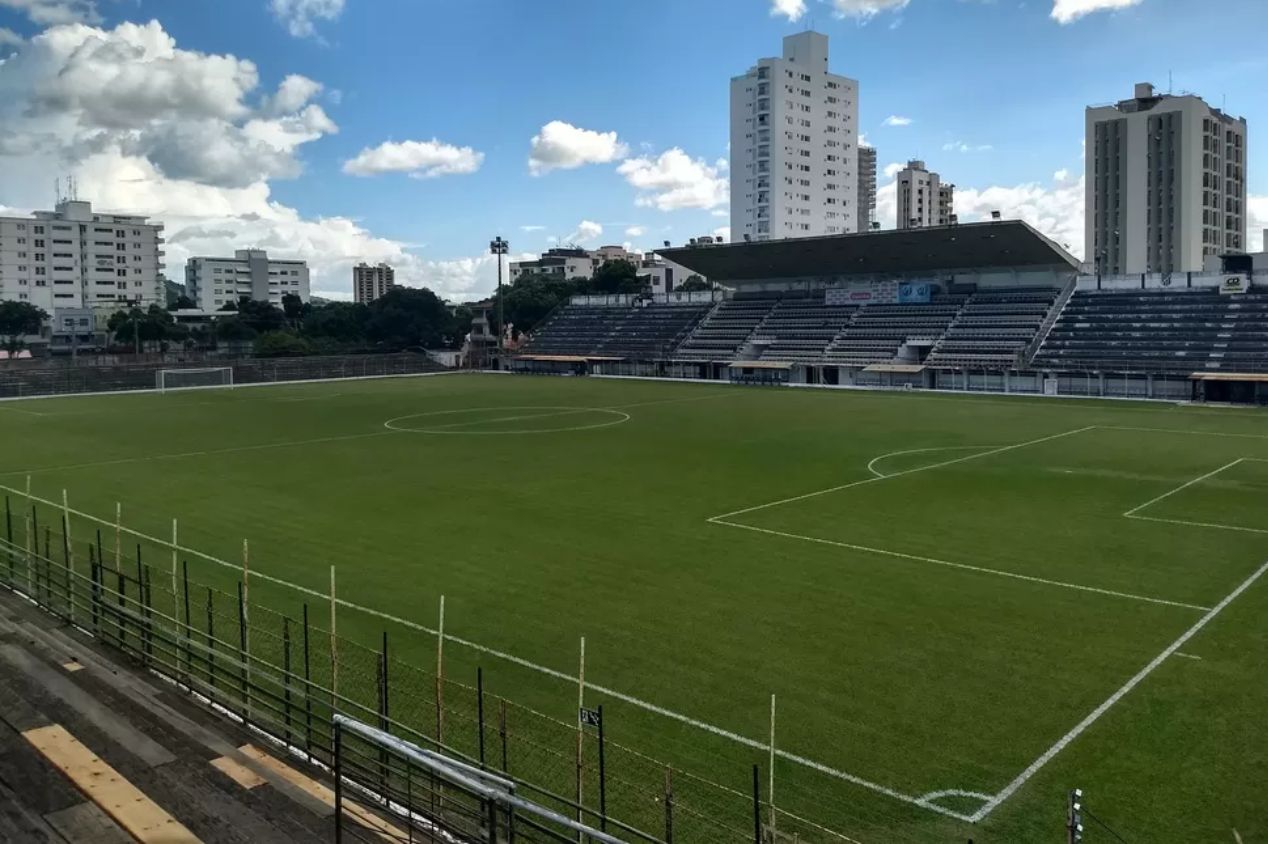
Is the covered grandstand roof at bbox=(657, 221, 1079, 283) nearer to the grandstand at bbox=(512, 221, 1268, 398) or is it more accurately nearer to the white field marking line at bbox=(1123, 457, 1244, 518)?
the grandstand at bbox=(512, 221, 1268, 398)

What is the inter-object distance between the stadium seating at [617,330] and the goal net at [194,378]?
96.0ft

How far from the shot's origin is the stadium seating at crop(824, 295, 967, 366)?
74.6 metres

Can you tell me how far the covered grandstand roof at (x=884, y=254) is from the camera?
70.7 metres

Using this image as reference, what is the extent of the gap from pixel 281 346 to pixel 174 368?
18.1 m

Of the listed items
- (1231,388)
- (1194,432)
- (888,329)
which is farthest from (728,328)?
(1194,432)

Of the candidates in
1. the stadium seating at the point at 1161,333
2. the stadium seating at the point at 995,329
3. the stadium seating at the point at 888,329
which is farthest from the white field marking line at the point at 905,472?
the stadium seating at the point at 888,329

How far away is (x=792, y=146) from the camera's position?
169125 mm

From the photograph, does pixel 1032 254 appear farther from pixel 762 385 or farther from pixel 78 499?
pixel 78 499

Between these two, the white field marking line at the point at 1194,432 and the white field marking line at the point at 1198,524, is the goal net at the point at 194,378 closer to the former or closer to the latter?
the white field marking line at the point at 1194,432

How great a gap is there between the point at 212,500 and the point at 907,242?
58424mm

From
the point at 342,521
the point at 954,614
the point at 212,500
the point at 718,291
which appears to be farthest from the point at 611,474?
the point at 718,291

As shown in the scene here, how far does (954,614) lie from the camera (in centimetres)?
1686

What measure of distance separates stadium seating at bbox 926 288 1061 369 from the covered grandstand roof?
275 cm

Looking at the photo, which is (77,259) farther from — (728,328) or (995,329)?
(995,329)
